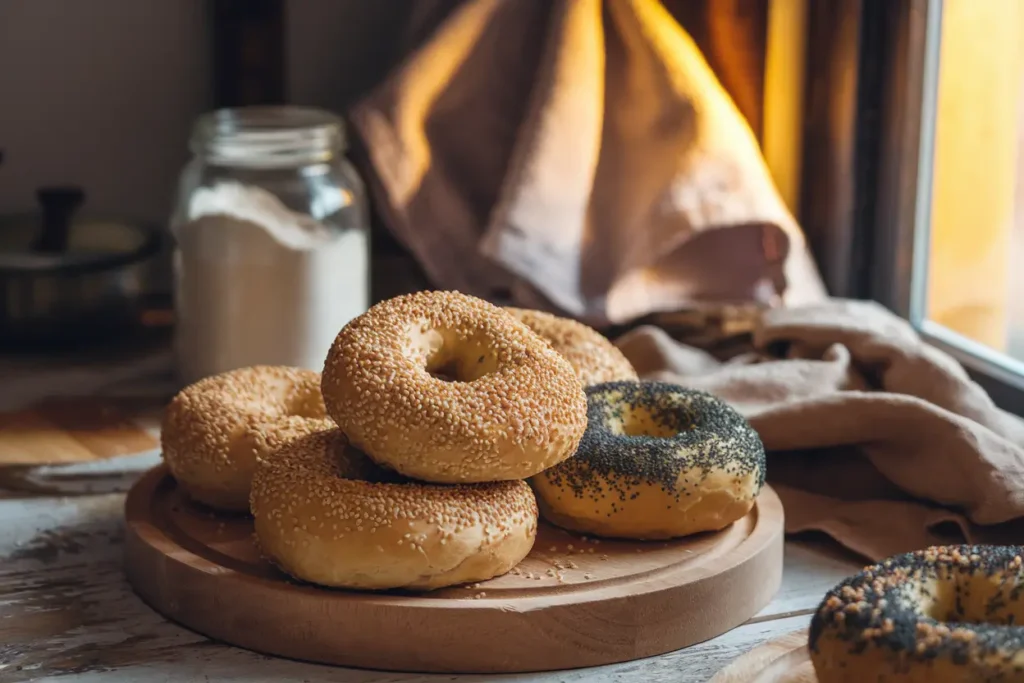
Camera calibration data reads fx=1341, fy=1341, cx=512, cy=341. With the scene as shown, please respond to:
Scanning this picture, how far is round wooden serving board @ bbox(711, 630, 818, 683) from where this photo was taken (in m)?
0.80

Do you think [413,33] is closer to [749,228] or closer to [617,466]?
[749,228]

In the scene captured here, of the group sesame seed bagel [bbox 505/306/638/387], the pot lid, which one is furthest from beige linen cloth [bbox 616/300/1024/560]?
the pot lid

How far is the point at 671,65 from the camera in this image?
153 centimetres

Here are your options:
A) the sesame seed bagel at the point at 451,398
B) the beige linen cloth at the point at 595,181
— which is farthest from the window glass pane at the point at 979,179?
the sesame seed bagel at the point at 451,398

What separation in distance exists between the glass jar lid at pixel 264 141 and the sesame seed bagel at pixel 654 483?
1.86 feet

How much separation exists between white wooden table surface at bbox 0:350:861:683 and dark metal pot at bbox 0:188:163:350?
0.44m

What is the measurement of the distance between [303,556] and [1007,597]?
45cm

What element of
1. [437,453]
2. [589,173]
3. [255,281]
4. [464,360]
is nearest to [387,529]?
[437,453]

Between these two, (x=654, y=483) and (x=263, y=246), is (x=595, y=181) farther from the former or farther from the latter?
(x=654, y=483)

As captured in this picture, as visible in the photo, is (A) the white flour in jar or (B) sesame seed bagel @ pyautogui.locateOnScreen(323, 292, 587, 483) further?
(A) the white flour in jar

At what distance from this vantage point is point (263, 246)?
1.41 meters

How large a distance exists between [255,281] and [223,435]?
40cm

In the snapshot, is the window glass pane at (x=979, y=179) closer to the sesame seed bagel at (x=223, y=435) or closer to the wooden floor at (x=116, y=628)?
the wooden floor at (x=116, y=628)

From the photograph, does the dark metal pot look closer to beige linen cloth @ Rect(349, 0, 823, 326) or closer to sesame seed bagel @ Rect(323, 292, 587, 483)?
beige linen cloth @ Rect(349, 0, 823, 326)
